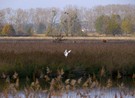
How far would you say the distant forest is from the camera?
87562 mm

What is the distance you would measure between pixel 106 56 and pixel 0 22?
261 feet

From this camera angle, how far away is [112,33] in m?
92.6

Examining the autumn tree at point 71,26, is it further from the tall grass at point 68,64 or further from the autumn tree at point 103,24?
the tall grass at point 68,64

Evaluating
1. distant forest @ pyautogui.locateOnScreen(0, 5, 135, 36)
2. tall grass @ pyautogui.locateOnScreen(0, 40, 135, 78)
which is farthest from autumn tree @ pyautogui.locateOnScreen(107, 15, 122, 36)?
tall grass @ pyautogui.locateOnScreen(0, 40, 135, 78)

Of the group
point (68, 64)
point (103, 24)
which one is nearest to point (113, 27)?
point (103, 24)

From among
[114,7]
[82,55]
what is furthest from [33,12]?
[82,55]

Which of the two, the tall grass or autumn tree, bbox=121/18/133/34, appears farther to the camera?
autumn tree, bbox=121/18/133/34

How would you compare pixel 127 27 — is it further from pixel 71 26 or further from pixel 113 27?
pixel 71 26

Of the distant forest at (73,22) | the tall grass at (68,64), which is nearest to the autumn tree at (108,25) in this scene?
the distant forest at (73,22)

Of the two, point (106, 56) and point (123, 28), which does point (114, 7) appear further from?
point (106, 56)

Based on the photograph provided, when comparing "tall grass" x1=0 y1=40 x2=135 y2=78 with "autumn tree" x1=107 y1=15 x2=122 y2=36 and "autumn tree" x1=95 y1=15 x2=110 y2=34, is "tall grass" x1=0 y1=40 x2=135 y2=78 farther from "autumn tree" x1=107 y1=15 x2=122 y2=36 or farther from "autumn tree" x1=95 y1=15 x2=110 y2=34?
"autumn tree" x1=95 y1=15 x2=110 y2=34

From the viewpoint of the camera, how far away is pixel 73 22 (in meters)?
88.7

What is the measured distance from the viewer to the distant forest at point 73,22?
87562 millimetres

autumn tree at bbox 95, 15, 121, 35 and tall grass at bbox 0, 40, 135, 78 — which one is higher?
tall grass at bbox 0, 40, 135, 78
